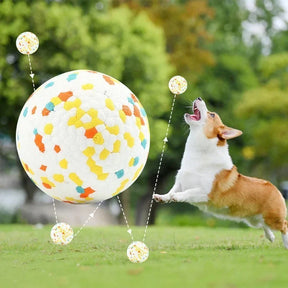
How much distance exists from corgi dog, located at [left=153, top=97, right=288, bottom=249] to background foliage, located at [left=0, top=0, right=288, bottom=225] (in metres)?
6.25

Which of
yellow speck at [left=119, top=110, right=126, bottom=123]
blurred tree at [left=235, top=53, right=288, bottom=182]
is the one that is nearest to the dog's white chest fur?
yellow speck at [left=119, top=110, right=126, bottom=123]

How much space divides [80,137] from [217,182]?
5.43 feet

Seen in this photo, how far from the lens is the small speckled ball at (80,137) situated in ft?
21.7

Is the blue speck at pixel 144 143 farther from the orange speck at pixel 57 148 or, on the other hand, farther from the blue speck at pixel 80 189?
the orange speck at pixel 57 148

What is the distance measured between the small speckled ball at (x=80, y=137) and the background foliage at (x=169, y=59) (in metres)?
6.69

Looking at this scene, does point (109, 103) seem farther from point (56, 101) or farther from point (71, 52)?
point (71, 52)

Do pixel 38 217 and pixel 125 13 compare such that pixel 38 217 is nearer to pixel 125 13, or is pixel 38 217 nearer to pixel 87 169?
pixel 125 13

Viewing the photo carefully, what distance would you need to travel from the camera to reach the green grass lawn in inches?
212

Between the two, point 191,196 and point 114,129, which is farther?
point 191,196

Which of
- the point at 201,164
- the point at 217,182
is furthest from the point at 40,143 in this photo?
the point at 217,182

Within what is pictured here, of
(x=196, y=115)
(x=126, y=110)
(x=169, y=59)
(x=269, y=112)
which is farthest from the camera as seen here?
(x=169, y=59)

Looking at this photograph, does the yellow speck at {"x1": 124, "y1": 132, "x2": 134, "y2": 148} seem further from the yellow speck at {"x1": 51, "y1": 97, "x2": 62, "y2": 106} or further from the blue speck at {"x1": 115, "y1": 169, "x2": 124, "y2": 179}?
the yellow speck at {"x1": 51, "y1": 97, "x2": 62, "y2": 106}

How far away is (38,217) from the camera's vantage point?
672 inches

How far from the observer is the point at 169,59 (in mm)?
21484
